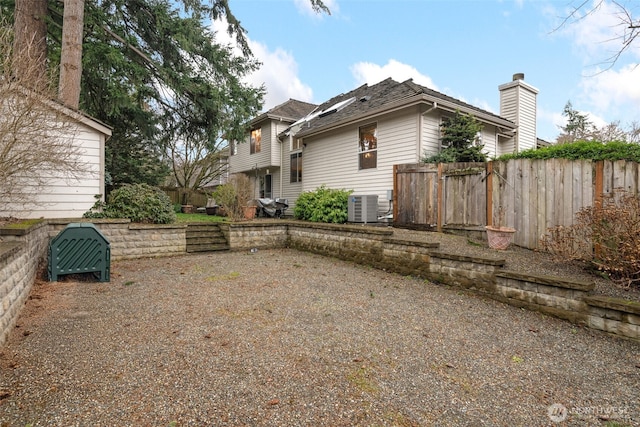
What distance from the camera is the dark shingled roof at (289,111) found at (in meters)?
16.6

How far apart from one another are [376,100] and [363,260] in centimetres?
712

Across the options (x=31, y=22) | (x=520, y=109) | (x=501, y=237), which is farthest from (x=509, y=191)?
(x=31, y=22)

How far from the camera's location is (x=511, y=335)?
3.53 metres

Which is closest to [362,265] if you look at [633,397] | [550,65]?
[633,397]

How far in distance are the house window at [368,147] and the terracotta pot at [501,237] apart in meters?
5.74

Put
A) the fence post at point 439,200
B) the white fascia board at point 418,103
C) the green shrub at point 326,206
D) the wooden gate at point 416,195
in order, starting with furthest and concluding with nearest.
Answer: the green shrub at point 326,206
the white fascia board at point 418,103
the wooden gate at point 416,195
the fence post at point 439,200

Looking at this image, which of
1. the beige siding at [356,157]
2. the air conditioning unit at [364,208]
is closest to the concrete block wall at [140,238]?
the air conditioning unit at [364,208]

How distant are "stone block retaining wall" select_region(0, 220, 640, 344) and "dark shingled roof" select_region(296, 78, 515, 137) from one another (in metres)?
4.90

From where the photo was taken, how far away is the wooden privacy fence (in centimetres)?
513

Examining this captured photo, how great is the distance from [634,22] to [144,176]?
16.2 metres

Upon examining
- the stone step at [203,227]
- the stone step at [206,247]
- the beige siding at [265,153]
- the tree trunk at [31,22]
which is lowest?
the stone step at [206,247]

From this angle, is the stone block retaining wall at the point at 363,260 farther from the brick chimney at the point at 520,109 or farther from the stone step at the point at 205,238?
the brick chimney at the point at 520,109

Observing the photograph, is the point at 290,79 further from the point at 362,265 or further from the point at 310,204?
the point at 362,265

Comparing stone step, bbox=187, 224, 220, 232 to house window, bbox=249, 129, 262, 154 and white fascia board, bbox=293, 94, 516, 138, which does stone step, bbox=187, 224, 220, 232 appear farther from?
house window, bbox=249, 129, 262, 154
